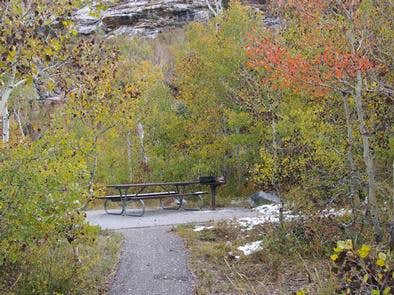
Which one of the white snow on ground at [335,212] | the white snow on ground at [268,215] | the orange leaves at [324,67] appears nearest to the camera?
the orange leaves at [324,67]

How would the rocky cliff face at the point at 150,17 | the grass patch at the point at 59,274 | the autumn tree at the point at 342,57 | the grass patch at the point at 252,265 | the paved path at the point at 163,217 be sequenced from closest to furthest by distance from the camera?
the grass patch at the point at 59,274, the grass patch at the point at 252,265, the autumn tree at the point at 342,57, the paved path at the point at 163,217, the rocky cliff face at the point at 150,17

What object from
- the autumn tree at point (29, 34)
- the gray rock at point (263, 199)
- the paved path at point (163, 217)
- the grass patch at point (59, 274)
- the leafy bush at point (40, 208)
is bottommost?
the gray rock at point (263, 199)

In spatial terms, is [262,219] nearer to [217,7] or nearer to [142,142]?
[142,142]

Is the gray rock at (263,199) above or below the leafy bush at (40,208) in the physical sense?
below

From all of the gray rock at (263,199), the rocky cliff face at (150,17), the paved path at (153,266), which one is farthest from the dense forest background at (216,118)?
the rocky cliff face at (150,17)

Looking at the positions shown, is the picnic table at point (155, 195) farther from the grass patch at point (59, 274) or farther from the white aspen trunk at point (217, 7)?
the white aspen trunk at point (217, 7)

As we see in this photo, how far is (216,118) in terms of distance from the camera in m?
18.4

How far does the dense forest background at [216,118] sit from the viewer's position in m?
5.88

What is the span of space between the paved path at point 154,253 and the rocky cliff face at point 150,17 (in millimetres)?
32755

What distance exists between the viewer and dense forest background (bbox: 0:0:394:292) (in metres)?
5.88

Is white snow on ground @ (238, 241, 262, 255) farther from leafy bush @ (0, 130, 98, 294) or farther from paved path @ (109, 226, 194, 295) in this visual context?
leafy bush @ (0, 130, 98, 294)

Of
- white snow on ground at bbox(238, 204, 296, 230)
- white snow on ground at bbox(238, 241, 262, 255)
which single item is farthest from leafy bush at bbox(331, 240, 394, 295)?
white snow on ground at bbox(238, 204, 296, 230)

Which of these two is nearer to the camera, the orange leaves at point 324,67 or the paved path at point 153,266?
the paved path at point 153,266

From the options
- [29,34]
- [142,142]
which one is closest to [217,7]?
[142,142]
